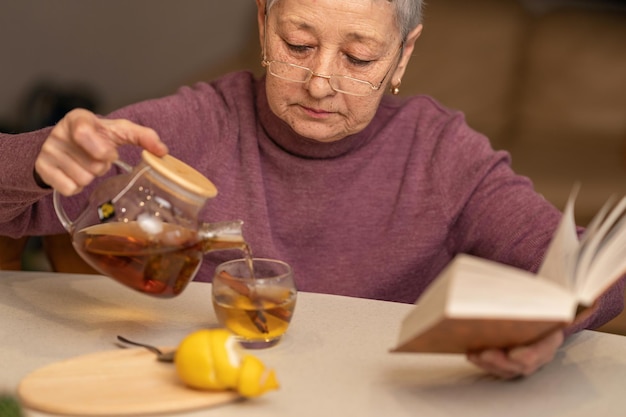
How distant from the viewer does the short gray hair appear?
1651 mm

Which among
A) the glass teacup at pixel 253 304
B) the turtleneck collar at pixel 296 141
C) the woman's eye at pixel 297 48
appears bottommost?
the glass teacup at pixel 253 304

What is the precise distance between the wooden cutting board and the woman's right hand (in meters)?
0.24

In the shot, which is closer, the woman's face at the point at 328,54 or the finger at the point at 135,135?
the finger at the point at 135,135

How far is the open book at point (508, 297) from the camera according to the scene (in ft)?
3.22

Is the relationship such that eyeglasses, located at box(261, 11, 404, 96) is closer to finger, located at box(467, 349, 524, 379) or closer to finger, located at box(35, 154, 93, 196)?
finger, located at box(35, 154, 93, 196)

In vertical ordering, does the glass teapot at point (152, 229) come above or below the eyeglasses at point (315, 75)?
below

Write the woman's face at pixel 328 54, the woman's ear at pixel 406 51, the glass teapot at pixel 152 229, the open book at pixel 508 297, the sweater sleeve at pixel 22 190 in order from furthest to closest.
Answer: the woman's ear at pixel 406 51 < the woman's face at pixel 328 54 < the sweater sleeve at pixel 22 190 < the glass teapot at pixel 152 229 < the open book at pixel 508 297

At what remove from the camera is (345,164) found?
72.8 inches

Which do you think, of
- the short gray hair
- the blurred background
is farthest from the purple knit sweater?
the blurred background

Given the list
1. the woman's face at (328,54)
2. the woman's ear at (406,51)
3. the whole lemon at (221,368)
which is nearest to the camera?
the whole lemon at (221,368)

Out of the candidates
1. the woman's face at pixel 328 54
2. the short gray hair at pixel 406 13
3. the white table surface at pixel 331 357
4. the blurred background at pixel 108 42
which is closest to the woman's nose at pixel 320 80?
the woman's face at pixel 328 54

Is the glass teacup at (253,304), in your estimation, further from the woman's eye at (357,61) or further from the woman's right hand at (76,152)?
the woman's eye at (357,61)

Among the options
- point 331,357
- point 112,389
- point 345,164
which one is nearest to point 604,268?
point 331,357

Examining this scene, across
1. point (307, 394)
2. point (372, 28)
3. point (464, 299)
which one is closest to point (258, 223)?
point (372, 28)
